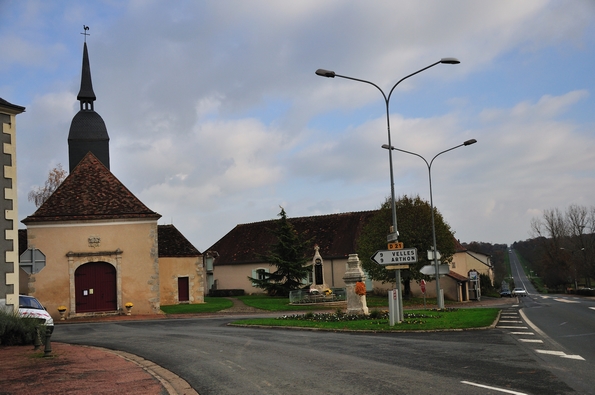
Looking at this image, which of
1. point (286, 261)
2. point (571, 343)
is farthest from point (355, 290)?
point (286, 261)

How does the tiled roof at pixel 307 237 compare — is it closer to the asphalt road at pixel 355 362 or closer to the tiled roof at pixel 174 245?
the tiled roof at pixel 174 245

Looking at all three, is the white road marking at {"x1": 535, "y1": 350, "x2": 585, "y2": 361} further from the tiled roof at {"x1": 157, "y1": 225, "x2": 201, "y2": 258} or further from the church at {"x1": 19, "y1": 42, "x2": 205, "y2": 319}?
the tiled roof at {"x1": 157, "y1": 225, "x2": 201, "y2": 258}

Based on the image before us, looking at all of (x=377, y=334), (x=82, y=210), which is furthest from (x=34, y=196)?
(x=377, y=334)

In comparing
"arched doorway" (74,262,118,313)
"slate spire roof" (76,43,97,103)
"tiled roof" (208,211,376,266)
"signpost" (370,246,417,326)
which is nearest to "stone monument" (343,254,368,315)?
"signpost" (370,246,417,326)

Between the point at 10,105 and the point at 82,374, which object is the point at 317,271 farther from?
the point at 82,374

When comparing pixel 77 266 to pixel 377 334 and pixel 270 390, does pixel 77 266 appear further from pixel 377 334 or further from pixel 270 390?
pixel 270 390

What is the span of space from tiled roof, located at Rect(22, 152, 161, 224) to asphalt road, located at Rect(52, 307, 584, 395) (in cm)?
1702

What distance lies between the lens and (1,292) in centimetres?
1795

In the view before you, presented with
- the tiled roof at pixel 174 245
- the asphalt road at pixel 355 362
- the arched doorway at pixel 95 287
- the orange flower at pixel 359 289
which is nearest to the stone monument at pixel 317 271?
the tiled roof at pixel 174 245

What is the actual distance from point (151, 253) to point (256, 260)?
2234cm

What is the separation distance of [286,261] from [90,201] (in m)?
17.0

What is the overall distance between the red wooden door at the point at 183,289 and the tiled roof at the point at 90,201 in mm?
9973

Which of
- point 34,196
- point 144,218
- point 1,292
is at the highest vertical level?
point 34,196

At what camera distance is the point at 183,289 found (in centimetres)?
4378
